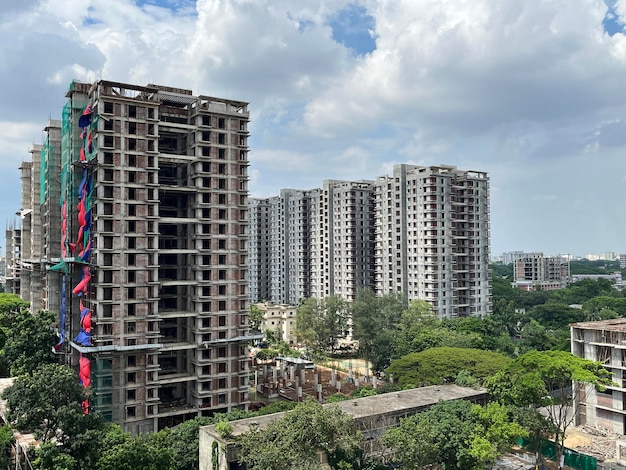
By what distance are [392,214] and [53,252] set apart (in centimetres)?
4806

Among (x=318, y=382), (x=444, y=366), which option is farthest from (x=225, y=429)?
(x=318, y=382)

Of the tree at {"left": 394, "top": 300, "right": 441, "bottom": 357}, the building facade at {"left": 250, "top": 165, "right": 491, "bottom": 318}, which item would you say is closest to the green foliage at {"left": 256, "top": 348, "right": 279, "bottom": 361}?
the tree at {"left": 394, "top": 300, "right": 441, "bottom": 357}

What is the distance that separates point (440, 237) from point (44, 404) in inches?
2318

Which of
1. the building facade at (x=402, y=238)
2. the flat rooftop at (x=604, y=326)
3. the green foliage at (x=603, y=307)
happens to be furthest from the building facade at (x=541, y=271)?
the flat rooftop at (x=604, y=326)

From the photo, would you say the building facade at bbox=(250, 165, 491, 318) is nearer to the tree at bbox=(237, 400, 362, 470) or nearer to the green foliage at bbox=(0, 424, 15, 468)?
the tree at bbox=(237, 400, 362, 470)

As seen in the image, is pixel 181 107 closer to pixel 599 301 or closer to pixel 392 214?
pixel 392 214

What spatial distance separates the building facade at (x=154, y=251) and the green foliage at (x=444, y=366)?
14081 mm

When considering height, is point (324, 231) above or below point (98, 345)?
above

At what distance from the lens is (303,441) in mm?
24844

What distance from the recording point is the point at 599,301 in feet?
318

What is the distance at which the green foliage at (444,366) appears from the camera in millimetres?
43469

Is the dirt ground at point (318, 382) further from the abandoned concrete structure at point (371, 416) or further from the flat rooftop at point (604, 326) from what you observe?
the flat rooftop at point (604, 326)

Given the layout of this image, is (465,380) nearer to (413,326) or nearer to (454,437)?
(454,437)

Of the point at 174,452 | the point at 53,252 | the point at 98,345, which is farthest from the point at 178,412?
the point at 53,252
